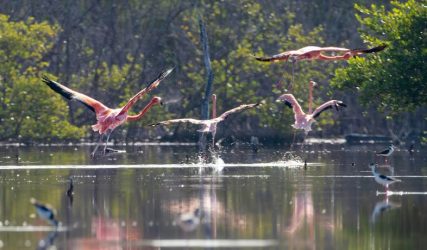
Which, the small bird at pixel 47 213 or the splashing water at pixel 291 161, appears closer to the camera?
the small bird at pixel 47 213

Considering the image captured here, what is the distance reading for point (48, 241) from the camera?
2280cm

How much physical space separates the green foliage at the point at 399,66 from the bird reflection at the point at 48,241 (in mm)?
20759

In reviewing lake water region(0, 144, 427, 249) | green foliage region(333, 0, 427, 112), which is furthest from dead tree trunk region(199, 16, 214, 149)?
green foliage region(333, 0, 427, 112)

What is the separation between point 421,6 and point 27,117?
884 inches

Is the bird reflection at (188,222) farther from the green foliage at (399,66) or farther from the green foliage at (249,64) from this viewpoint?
the green foliage at (249,64)

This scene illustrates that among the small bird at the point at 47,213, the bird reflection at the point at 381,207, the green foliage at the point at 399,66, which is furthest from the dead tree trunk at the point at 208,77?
the small bird at the point at 47,213

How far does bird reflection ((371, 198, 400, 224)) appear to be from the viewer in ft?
87.1

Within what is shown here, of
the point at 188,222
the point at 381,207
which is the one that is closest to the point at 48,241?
the point at 188,222

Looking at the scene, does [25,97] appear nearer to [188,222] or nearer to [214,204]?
[214,204]

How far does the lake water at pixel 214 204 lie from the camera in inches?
911

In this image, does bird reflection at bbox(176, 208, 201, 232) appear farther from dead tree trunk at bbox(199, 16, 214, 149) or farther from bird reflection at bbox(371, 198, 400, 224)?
dead tree trunk at bbox(199, 16, 214, 149)

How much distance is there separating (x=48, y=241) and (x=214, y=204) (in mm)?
6645

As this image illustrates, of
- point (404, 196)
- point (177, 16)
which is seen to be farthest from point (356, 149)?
point (404, 196)

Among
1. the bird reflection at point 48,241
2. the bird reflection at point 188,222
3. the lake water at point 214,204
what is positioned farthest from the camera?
the bird reflection at point 188,222
